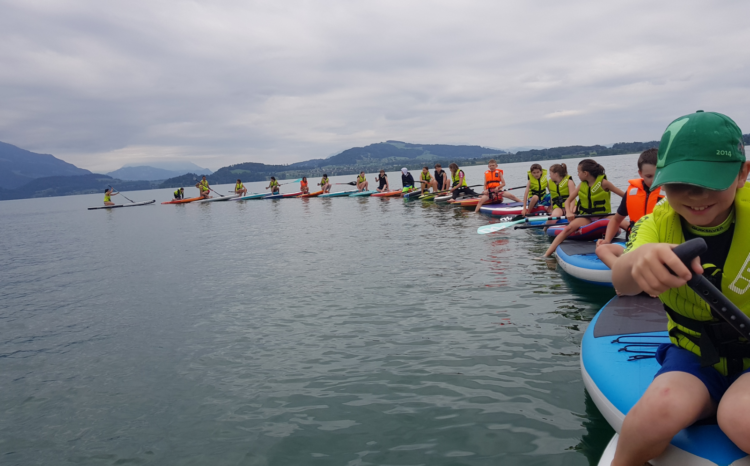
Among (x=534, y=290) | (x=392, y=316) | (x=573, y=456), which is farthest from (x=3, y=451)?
(x=534, y=290)

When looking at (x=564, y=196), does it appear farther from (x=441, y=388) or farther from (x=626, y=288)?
(x=626, y=288)

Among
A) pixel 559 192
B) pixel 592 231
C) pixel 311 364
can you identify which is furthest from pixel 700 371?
pixel 559 192

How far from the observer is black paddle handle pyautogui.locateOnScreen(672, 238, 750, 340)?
5.84ft

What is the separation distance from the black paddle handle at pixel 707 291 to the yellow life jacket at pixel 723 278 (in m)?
0.38

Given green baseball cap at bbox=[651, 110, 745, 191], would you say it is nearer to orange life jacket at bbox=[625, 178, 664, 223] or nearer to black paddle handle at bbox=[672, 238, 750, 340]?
black paddle handle at bbox=[672, 238, 750, 340]

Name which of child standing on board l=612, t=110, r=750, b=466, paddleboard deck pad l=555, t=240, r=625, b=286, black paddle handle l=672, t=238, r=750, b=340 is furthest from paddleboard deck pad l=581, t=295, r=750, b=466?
paddleboard deck pad l=555, t=240, r=625, b=286

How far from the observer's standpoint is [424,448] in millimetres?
3873

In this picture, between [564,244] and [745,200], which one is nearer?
[745,200]

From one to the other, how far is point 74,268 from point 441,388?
46.4 ft

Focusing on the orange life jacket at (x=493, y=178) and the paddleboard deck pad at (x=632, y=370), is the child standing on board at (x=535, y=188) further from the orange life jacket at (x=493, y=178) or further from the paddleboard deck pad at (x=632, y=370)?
the paddleboard deck pad at (x=632, y=370)

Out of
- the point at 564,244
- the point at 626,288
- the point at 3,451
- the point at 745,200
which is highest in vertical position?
the point at 745,200

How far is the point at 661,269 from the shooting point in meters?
1.83

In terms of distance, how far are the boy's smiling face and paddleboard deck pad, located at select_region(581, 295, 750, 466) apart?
1.13 metres

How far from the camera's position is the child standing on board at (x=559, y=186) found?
473 inches
